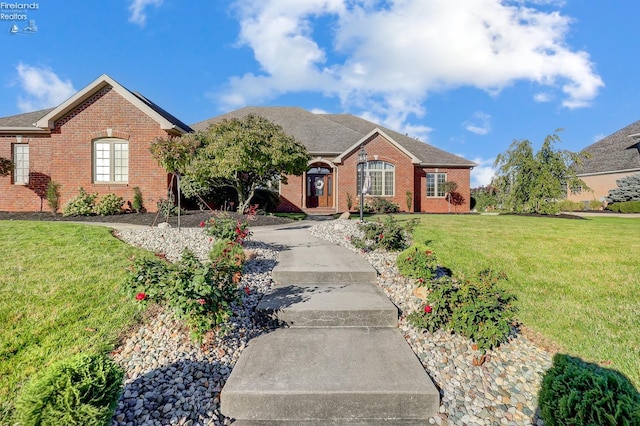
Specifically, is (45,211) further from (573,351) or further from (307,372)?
(573,351)

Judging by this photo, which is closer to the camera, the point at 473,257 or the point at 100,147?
the point at 473,257

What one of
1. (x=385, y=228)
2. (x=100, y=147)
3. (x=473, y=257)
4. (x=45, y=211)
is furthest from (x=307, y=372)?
(x=45, y=211)

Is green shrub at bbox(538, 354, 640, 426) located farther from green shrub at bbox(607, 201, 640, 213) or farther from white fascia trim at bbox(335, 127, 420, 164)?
green shrub at bbox(607, 201, 640, 213)

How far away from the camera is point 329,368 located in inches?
111

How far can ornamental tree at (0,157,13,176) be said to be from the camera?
13258 mm

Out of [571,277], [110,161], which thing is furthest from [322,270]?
[110,161]

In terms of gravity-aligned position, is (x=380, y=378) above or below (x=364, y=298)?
below

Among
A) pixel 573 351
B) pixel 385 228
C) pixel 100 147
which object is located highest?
pixel 100 147

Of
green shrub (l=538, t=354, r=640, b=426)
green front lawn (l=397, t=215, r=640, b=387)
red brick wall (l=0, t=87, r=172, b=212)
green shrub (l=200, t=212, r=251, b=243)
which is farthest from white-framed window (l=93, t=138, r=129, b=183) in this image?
green shrub (l=538, t=354, r=640, b=426)

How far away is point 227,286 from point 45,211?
15371 mm

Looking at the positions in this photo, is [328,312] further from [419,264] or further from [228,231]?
[228,231]

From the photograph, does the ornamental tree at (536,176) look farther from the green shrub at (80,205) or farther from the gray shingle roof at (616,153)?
the green shrub at (80,205)

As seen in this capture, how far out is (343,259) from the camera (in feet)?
19.4

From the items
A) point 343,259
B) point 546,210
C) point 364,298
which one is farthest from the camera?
point 546,210
